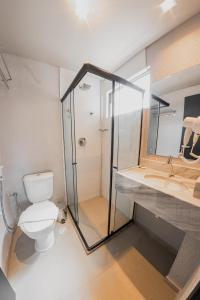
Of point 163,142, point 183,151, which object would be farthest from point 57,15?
point 183,151

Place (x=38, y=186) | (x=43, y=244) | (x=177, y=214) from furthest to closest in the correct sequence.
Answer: (x=38, y=186)
(x=43, y=244)
(x=177, y=214)

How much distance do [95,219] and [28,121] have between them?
1898 millimetres

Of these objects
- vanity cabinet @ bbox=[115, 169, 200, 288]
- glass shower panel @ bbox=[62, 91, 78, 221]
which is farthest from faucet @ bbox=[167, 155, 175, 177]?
glass shower panel @ bbox=[62, 91, 78, 221]

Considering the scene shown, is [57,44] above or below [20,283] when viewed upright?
above

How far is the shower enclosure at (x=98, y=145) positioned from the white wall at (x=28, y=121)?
22 centimetres

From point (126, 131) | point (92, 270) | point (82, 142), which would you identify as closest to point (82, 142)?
point (82, 142)

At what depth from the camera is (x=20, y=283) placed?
3.87 ft

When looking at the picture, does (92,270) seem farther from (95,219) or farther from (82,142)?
(82,142)

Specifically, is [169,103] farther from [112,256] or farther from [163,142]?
[112,256]

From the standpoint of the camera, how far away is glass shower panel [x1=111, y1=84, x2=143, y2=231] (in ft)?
5.16

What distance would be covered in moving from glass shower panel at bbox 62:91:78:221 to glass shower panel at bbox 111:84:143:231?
2.31ft

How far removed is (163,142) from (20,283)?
2092mm

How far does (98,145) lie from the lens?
248 cm

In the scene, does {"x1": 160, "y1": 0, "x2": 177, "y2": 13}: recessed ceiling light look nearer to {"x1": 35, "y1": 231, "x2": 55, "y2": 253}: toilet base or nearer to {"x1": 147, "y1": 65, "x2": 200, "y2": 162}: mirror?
{"x1": 147, "y1": 65, "x2": 200, "y2": 162}: mirror
